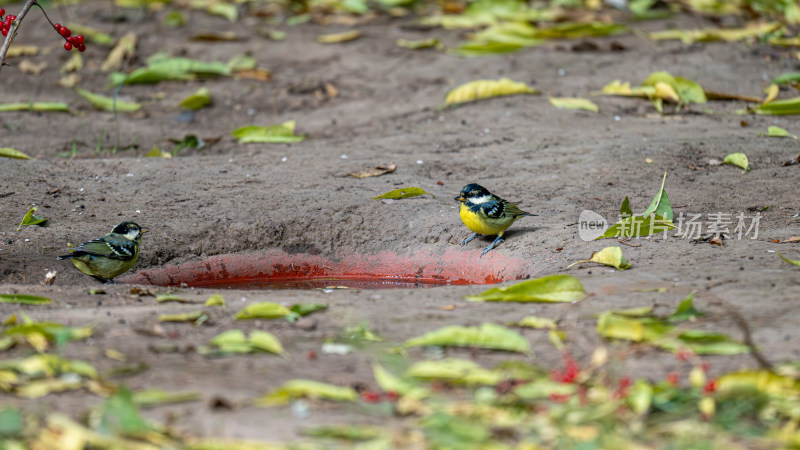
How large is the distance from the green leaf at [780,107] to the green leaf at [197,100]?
6.06 m

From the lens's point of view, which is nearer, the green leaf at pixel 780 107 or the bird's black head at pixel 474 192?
the bird's black head at pixel 474 192

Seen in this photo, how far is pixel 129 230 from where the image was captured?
578 centimetres

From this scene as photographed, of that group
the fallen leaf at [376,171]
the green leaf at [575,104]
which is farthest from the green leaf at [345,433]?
the green leaf at [575,104]

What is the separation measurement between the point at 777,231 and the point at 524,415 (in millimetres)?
3315

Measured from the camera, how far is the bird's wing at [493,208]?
592 cm

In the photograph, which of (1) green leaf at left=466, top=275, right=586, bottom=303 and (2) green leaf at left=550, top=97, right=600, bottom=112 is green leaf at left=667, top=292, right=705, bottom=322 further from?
(2) green leaf at left=550, top=97, right=600, bottom=112

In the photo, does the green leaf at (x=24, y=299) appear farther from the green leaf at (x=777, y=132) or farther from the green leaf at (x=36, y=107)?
the green leaf at (x=777, y=132)

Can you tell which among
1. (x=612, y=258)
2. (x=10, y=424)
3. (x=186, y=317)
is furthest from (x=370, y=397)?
(x=612, y=258)

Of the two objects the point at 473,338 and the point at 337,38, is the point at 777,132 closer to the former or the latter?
the point at 473,338

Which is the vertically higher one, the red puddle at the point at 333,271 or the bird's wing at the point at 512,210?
the bird's wing at the point at 512,210

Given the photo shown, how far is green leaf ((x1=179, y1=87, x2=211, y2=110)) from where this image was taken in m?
9.46

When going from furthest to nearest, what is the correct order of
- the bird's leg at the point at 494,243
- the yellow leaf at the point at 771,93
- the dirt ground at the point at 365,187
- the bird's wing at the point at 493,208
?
the yellow leaf at the point at 771,93, the bird's leg at the point at 494,243, the bird's wing at the point at 493,208, the dirt ground at the point at 365,187

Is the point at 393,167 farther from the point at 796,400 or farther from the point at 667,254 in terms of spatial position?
the point at 796,400

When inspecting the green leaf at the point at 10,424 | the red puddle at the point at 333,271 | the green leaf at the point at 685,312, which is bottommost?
the red puddle at the point at 333,271
